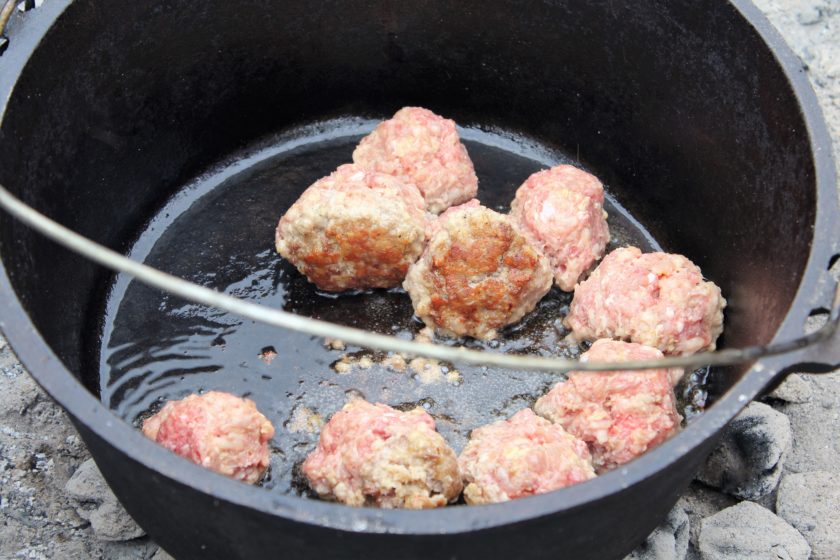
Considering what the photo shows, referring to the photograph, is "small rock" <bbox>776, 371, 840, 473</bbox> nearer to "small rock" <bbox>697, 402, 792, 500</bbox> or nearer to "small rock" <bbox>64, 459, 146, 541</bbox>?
"small rock" <bbox>697, 402, 792, 500</bbox>

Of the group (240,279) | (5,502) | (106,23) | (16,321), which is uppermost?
(106,23)

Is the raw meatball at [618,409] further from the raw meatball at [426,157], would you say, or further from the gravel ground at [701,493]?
the raw meatball at [426,157]

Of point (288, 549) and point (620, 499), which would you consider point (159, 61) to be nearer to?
point (288, 549)

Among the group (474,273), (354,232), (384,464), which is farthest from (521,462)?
(354,232)

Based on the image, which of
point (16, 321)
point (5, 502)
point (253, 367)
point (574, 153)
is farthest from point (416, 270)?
point (5, 502)

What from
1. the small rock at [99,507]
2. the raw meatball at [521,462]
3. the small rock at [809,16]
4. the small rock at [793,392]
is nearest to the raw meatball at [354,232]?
the raw meatball at [521,462]

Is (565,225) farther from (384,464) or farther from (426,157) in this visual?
(384,464)
